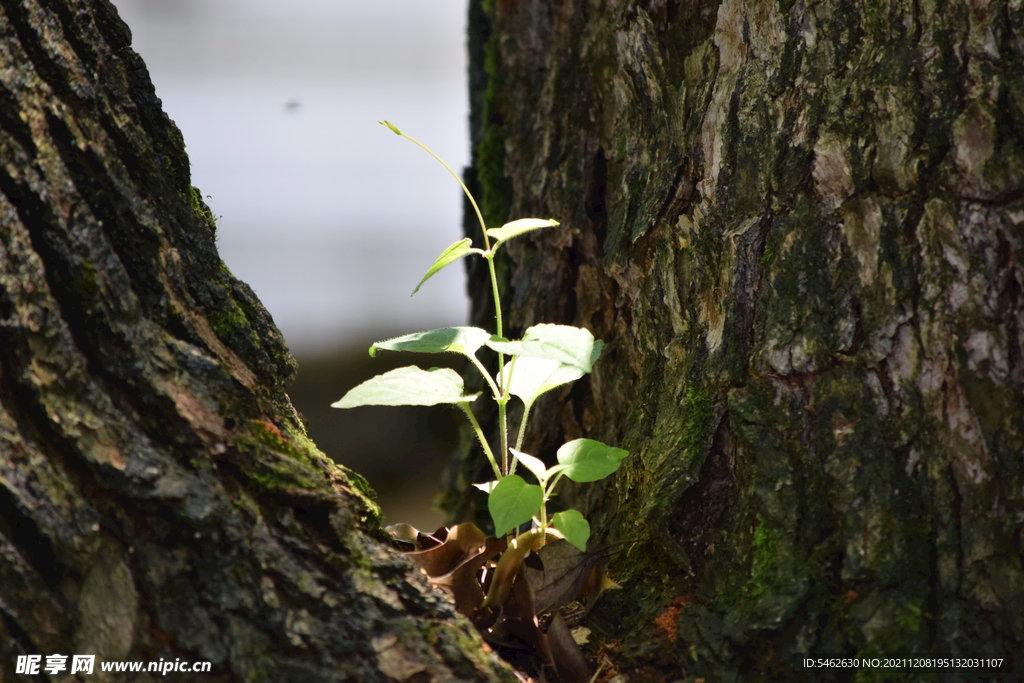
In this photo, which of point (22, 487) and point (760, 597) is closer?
point (22, 487)

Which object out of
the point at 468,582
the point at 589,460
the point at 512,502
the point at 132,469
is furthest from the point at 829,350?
the point at 132,469

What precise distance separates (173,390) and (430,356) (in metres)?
2.58

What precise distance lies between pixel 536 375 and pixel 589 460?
0.50 feet

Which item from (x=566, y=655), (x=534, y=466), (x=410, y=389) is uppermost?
Answer: (x=410, y=389)

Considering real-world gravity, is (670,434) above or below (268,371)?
below

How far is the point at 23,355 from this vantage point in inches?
28.4

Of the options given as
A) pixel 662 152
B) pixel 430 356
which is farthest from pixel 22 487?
pixel 430 356

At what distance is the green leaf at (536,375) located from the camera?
1002 mm

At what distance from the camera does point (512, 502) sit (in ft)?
2.87

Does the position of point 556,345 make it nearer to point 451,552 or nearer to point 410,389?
point 410,389

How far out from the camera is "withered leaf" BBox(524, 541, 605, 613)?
996 millimetres

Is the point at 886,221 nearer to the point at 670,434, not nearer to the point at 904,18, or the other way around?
the point at 904,18

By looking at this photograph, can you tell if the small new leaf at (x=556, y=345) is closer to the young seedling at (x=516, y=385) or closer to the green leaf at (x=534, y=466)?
the young seedling at (x=516, y=385)

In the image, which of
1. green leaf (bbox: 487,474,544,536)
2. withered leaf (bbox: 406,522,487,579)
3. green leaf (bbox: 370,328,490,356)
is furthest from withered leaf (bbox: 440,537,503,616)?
green leaf (bbox: 370,328,490,356)
